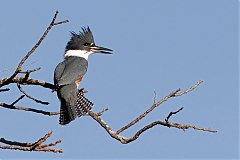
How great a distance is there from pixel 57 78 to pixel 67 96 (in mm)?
195

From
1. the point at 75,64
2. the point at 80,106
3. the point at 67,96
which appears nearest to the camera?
the point at 80,106

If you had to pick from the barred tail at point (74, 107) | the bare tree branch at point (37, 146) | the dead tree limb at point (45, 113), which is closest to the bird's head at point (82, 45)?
the barred tail at point (74, 107)

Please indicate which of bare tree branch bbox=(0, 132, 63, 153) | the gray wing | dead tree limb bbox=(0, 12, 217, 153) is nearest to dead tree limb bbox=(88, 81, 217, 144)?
dead tree limb bbox=(0, 12, 217, 153)

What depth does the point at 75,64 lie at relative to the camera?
15.5 feet

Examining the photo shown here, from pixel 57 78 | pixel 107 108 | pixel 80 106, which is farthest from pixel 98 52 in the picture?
pixel 107 108

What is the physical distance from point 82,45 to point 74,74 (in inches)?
38.0

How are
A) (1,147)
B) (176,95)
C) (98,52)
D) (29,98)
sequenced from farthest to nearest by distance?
(98,52), (29,98), (176,95), (1,147)

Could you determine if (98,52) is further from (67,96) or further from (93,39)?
(67,96)

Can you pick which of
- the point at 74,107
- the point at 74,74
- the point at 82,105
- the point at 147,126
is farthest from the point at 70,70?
the point at 147,126

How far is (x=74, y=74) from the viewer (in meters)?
4.52

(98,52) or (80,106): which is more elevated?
(98,52)

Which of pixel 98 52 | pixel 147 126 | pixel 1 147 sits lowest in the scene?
pixel 1 147

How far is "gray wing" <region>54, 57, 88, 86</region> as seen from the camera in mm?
4305

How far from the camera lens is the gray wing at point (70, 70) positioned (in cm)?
430
